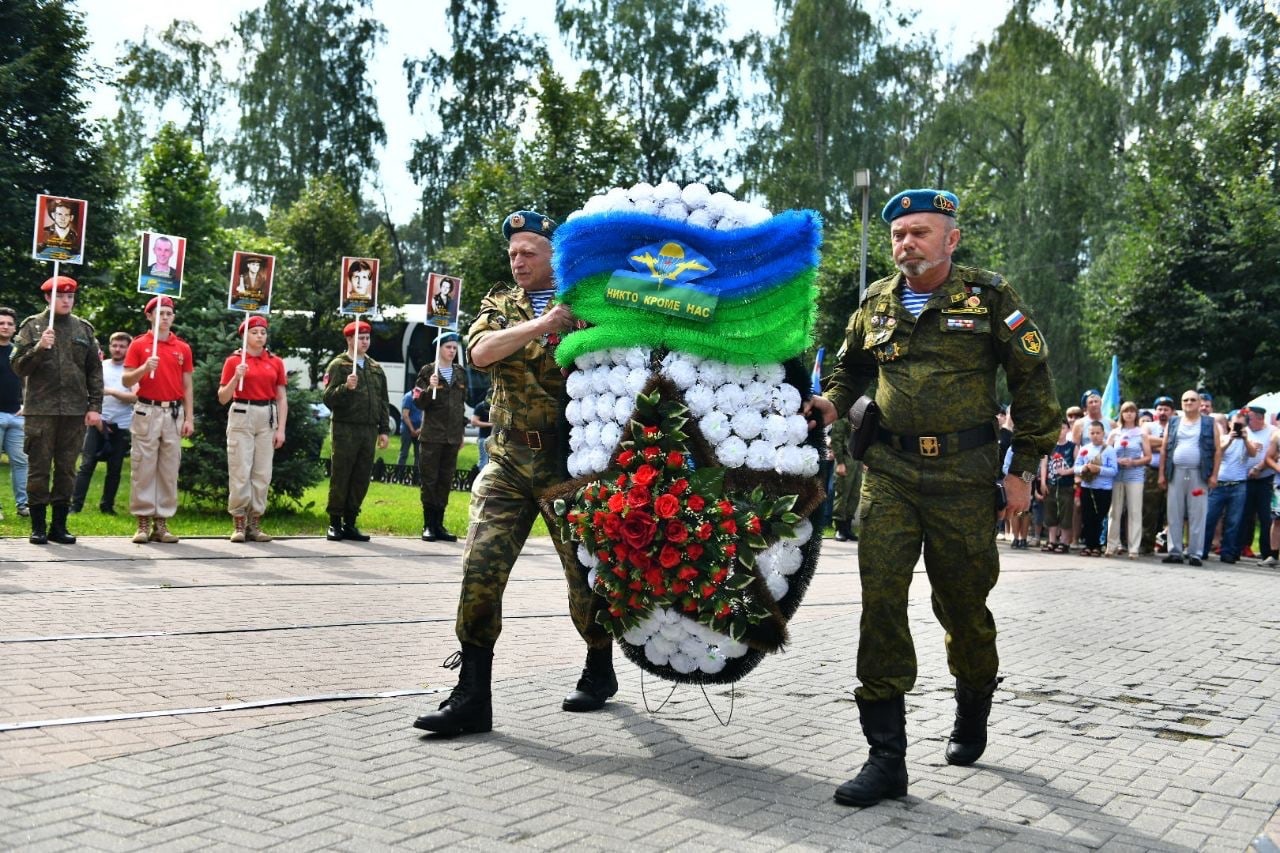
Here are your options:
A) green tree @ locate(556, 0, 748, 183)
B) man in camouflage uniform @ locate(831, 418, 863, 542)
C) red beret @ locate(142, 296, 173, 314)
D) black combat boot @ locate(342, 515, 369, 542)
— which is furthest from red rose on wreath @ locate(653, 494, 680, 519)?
green tree @ locate(556, 0, 748, 183)

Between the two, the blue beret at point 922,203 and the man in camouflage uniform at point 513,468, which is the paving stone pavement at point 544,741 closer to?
the man in camouflage uniform at point 513,468

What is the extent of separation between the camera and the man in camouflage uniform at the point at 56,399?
11.6 m

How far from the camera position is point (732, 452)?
16.2ft

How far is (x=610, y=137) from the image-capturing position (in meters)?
33.2

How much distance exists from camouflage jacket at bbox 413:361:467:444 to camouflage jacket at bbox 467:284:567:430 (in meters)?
8.73

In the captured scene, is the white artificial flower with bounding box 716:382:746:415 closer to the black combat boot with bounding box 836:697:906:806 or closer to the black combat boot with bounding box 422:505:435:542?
the black combat boot with bounding box 836:697:906:806

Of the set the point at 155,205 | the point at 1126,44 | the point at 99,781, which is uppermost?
the point at 1126,44

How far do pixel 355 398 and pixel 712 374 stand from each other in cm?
965

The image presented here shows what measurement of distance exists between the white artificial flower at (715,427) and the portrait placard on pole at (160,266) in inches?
352

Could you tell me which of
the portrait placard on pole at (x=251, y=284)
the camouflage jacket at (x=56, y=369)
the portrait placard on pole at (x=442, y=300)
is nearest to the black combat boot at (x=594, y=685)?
the camouflage jacket at (x=56, y=369)

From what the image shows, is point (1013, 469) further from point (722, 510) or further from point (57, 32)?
point (57, 32)

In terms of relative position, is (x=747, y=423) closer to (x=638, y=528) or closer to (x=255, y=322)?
(x=638, y=528)

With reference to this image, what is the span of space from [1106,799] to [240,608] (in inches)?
231

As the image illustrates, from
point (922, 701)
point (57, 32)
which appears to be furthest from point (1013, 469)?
point (57, 32)
